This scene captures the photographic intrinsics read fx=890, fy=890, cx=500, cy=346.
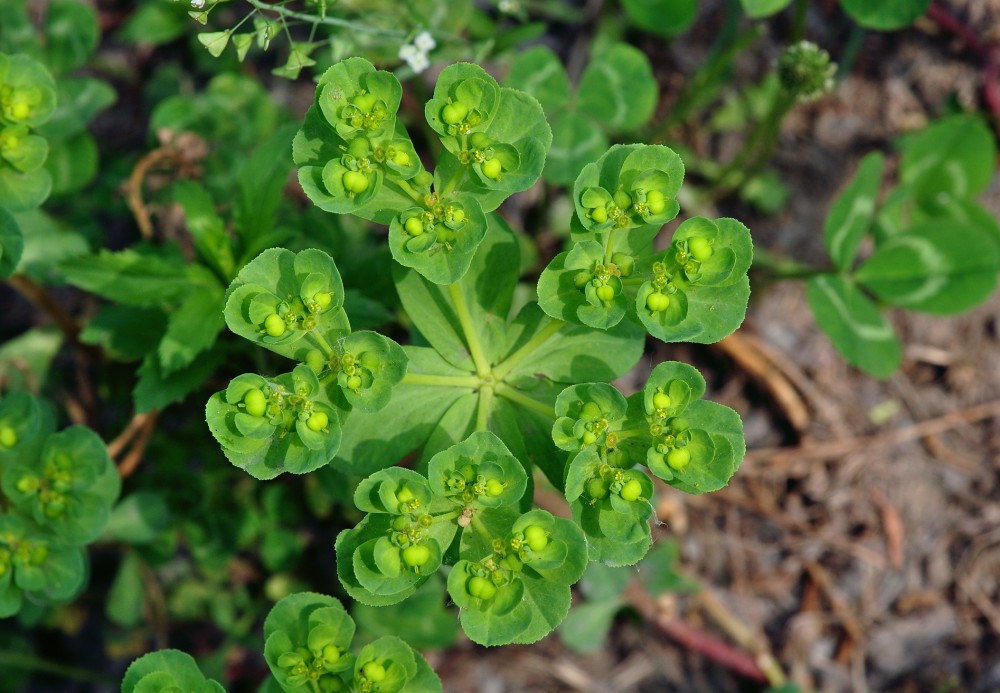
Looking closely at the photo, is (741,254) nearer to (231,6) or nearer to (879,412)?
(879,412)

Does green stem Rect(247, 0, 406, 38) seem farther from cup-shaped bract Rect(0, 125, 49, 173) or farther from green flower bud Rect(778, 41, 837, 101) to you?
green flower bud Rect(778, 41, 837, 101)

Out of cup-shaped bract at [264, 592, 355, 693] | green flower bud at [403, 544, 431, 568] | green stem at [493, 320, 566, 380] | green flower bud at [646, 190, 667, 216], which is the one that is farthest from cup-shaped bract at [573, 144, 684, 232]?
cup-shaped bract at [264, 592, 355, 693]

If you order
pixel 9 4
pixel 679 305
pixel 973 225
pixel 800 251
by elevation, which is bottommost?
pixel 800 251

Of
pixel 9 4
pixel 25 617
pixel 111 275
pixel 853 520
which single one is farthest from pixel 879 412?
pixel 9 4

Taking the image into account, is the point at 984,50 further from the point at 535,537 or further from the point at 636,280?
the point at 535,537

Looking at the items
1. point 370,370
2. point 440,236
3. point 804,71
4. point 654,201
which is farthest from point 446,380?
point 804,71

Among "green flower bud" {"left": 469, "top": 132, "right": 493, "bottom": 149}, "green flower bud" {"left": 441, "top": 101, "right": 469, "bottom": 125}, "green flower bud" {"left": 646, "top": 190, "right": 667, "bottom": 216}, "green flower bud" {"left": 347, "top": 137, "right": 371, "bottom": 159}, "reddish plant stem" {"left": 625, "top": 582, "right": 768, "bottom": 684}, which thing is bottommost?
"reddish plant stem" {"left": 625, "top": 582, "right": 768, "bottom": 684}
